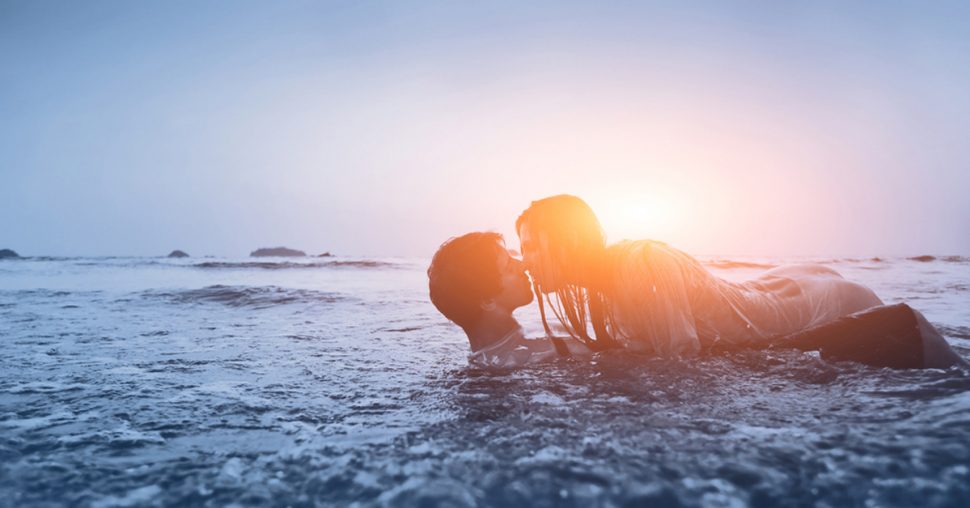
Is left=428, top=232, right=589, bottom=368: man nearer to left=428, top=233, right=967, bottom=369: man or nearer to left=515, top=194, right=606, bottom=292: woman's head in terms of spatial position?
left=428, top=233, right=967, bottom=369: man

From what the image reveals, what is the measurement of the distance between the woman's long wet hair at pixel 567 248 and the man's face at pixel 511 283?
382 mm

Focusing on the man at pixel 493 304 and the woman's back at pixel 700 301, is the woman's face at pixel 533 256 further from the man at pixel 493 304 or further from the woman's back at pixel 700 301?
the woman's back at pixel 700 301

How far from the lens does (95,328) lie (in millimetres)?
7516

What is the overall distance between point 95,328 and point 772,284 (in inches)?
360

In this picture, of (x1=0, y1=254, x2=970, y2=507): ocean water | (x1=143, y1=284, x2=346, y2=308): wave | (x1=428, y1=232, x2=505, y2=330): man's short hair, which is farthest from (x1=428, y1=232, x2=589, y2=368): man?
(x1=143, y1=284, x2=346, y2=308): wave

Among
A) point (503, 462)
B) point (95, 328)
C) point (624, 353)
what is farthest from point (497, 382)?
point (95, 328)

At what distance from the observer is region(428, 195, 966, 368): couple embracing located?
4031 mm

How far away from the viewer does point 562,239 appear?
169 inches

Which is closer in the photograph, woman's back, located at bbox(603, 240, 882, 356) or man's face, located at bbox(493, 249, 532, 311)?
woman's back, located at bbox(603, 240, 882, 356)

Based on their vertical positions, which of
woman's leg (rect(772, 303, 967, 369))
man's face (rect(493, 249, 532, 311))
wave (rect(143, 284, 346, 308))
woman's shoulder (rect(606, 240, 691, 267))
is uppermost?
woman's shoulder (rect(606, 240, 691, 267))

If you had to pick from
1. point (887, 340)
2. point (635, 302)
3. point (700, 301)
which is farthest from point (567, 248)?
point (887, 340)

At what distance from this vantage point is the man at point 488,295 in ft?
15.8

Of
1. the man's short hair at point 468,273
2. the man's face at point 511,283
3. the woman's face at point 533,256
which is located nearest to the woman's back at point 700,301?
the woman's face at point 533,256

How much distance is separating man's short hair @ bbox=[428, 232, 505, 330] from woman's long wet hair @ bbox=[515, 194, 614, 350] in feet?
1.49
